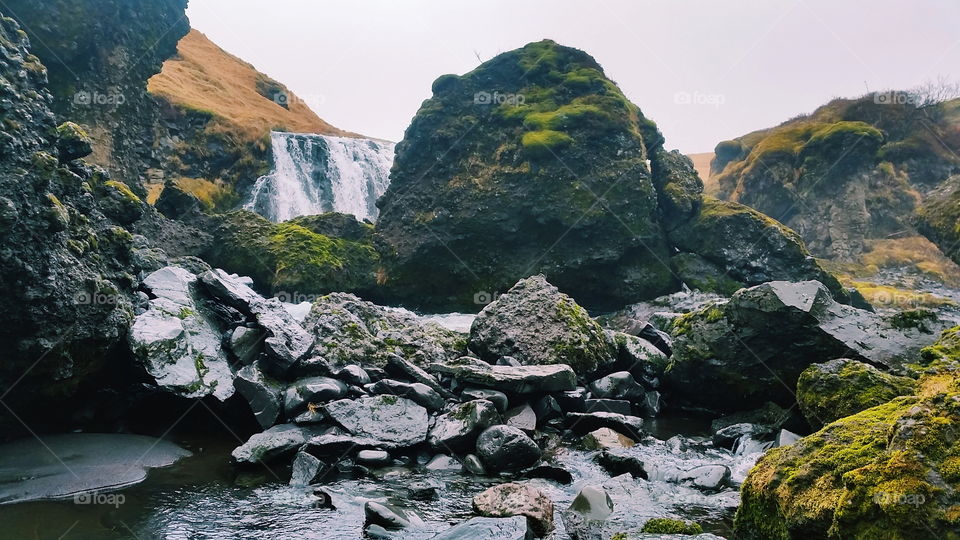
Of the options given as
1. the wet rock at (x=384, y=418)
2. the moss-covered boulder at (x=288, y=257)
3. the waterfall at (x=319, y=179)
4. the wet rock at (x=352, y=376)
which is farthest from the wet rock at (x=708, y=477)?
the waterfall at (x=319, y=179)

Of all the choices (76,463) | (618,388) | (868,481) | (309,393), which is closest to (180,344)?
(309,393)

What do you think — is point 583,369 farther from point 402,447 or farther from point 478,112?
point 478,112

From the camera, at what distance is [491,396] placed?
383 inches

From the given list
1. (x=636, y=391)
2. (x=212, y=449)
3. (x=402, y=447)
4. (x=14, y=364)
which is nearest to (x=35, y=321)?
(x=14, y=364)

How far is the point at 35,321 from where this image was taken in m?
7.35

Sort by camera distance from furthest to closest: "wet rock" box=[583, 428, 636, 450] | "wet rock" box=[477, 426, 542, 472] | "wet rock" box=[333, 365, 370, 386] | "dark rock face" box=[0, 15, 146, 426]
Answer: "wet rock" box=[333, 365, 370, 386]
"wet rock" box=[583, 428, 636, 450]
"wet rock" box=[477, 426, 542, 472]
"dark rock face" box=[0, 15, 146, 426]

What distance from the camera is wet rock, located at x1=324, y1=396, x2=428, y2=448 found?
8469 mm

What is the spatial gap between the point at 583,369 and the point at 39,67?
1103cm

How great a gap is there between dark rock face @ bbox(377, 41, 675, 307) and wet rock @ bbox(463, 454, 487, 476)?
1832 cm

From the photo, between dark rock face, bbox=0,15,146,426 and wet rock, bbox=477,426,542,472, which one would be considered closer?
dark rock face, bbox=0,15,146,426

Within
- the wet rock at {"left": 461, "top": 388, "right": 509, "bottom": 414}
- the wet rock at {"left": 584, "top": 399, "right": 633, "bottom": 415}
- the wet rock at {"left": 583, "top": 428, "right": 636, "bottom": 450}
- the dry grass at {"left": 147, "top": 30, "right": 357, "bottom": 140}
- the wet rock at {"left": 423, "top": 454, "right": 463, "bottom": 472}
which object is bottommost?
the wet rock at {"left": 583, "top": 428, "right": 636, "bottom": 450}

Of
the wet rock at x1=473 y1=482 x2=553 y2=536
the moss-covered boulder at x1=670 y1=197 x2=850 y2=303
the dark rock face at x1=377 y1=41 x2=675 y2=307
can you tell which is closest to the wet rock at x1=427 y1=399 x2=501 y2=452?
the wet rock at x1=473 y1=482 x2=553 y2=536

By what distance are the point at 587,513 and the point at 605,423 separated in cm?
353

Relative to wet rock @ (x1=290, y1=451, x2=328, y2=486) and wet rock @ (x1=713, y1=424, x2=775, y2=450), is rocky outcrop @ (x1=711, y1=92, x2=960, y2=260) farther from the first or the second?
wet rock @ (x1=290, y1=451, x2=328, y2=486)
